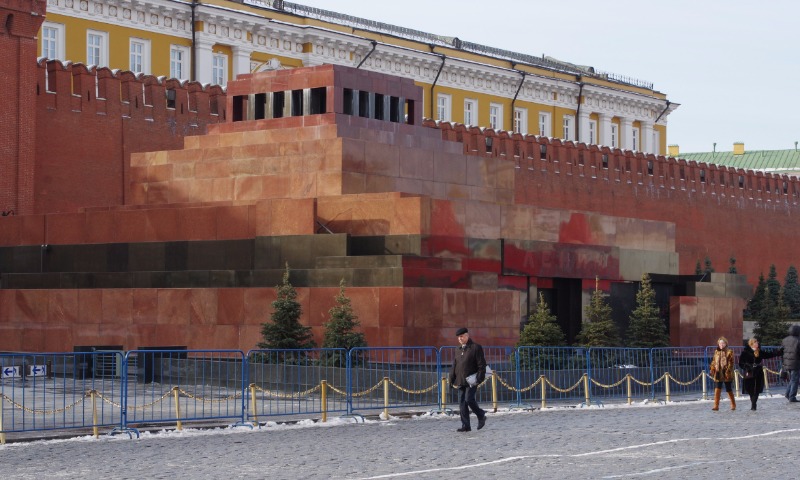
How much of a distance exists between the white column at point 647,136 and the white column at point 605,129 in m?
2.40

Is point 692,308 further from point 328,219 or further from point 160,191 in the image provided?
point 160,191

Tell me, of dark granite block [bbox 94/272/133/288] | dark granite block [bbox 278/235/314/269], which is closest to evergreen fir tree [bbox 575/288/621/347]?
dark granite block [bbox 278/235/314/269]

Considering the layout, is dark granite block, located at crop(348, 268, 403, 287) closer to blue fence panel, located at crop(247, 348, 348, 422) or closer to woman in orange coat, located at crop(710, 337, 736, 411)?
blue fence panel, located at crop(247, 348, 348, 422)

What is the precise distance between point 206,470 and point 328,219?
1039 cm

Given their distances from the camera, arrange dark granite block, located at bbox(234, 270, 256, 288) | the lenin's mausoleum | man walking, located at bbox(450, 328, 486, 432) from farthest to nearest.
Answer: dark granite block, located at bbox(234, 270, 256, 288) < the lenin's mausoleum < man walking, located at bbox(450, 328, 486, 432)

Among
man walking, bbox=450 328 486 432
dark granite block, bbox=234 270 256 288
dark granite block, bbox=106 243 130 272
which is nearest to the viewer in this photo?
man walking, bbox=450 328 486 432

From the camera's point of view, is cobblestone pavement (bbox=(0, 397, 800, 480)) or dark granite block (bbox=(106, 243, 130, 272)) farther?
dark granite block (bbox=(106, 243, 130, 272))

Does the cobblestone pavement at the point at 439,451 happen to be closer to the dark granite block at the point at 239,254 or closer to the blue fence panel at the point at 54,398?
the blue fence panel at the point at 54,398

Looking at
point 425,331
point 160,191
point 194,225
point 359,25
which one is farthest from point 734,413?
point 359,25

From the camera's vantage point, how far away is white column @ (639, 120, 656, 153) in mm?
50781

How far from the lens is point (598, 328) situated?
19.8 m

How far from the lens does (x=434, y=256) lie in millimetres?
19188

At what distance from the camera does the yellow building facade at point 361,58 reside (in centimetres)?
3456

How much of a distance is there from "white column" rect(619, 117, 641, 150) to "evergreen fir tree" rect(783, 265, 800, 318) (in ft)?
33.7
